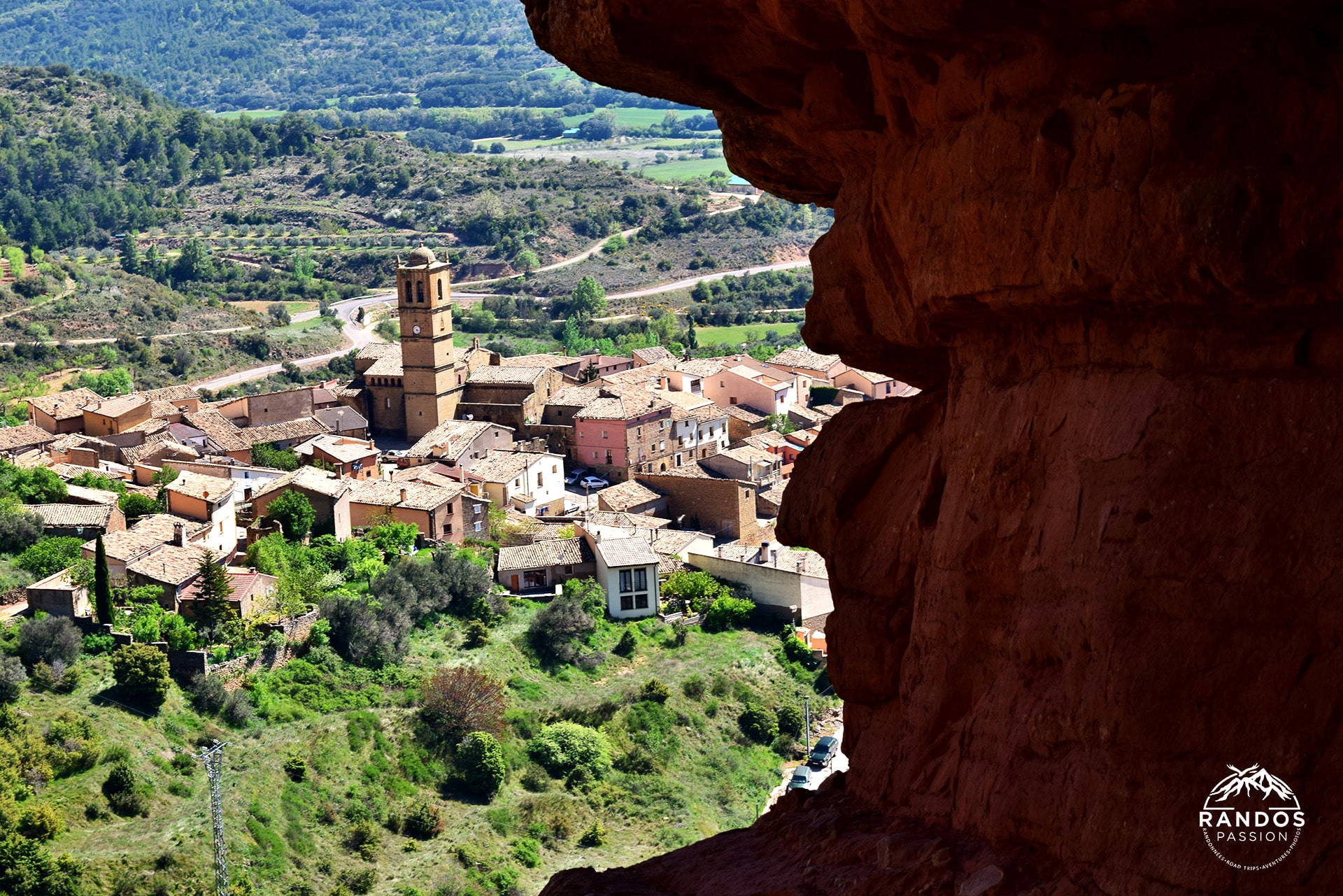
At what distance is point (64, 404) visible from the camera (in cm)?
4806

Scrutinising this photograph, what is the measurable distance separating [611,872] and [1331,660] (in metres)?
3.34

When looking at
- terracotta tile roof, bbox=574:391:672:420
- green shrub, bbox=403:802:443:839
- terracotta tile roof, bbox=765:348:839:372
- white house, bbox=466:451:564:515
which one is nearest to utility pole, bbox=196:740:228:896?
green shrub, bbox=403:802:443:839

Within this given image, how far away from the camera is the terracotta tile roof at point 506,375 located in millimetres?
50406

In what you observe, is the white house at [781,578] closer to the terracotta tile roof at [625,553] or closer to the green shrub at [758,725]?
the terracotta tile roof at [625,553]

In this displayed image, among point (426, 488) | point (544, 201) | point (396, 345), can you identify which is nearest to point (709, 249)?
point (544, 201)

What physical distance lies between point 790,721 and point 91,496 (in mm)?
17103

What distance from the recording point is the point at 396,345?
56125 mm

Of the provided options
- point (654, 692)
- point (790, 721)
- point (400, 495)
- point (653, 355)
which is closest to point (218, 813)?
point (654, 692)

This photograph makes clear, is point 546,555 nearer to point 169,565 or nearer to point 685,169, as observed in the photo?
point 169,565

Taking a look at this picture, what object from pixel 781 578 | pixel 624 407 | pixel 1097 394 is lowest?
pixel 781 578

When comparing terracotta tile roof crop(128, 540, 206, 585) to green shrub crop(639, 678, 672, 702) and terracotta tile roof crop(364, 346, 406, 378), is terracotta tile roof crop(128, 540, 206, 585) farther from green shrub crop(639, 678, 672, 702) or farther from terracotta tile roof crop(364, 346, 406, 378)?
terracotta tile roof crop(364, 346, 406, 378)

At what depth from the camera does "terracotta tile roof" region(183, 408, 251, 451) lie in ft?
152

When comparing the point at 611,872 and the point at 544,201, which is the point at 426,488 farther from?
the point at 544,201

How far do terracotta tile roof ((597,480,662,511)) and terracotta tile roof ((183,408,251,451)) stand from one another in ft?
35.9
